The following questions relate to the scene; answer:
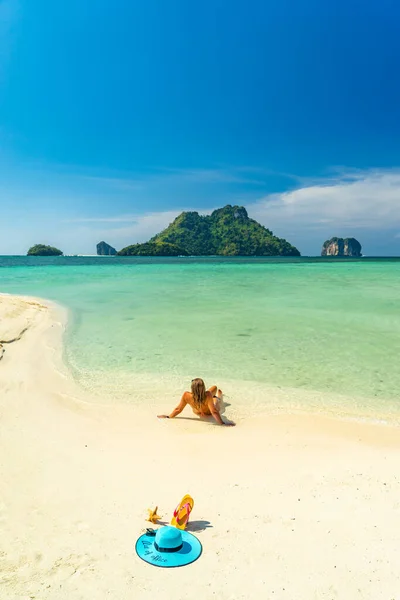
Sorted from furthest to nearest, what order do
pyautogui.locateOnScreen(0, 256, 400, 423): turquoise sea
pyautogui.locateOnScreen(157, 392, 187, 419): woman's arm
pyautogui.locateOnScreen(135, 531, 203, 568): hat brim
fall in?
pyautogui.locateOnScreen(0, 256, 400, 423): turquoise sea < pyautogui.locateOnScreen(157, 392, 187, 419): woman's arm < pyautogui.locateOnScreen(135, 531, 203, 568): hat brim

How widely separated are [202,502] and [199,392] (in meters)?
2.80

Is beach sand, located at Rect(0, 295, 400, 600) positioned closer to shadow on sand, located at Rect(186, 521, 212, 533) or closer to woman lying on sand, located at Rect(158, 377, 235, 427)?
shadow on sand, located at Rect(186, 521, 212, 533)

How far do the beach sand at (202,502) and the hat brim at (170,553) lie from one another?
0.22ft

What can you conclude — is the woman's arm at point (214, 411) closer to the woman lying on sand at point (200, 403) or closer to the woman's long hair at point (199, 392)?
the woman lying on sand at point (200, 403)

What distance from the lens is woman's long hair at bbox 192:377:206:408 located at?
7.09 m

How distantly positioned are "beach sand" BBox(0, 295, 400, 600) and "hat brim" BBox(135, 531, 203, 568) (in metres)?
0.07

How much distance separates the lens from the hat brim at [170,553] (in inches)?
136

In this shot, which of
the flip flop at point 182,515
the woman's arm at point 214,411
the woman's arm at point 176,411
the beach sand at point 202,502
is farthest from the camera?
the woman's arm at point 176,411

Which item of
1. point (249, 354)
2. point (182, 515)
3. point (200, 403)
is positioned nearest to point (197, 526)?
point (182, 515)

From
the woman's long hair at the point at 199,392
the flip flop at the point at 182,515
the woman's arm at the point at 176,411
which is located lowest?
the woman's arm at the point at 176,411

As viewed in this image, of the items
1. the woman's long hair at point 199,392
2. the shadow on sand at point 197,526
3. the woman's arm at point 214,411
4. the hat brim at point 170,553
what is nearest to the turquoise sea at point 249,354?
the woman's arm at point 214,411

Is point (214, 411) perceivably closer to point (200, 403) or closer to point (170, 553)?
point (200, 403)

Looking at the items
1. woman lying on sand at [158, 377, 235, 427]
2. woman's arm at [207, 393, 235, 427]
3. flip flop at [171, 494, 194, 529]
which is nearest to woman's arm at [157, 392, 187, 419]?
woman lying on sand at [158, 377, 235, 427]

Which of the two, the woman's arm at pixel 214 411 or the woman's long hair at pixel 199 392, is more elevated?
the woman's long hair at pixel 199 392
